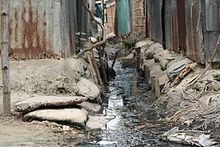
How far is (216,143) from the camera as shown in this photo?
23.7 feet

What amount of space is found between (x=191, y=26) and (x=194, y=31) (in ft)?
1.25

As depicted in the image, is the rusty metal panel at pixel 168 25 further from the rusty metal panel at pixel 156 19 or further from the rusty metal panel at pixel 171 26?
the rusty metal panel at pixel 156 19

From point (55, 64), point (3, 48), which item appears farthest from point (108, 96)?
point (3, 48)

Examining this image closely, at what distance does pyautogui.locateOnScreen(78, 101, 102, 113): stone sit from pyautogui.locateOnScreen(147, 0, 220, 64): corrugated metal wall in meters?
2.43

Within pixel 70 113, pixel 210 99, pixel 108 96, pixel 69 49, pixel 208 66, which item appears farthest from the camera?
pixel 108 96

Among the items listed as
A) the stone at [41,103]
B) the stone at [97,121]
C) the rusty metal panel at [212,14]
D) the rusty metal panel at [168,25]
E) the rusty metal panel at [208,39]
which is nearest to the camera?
the stone at [41,103]

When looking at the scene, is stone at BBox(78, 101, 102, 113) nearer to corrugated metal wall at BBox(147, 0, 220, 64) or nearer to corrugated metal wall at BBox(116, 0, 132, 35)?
corrugated metal wall at BBox(147, 0, 220, 64)

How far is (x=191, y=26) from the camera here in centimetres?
1177

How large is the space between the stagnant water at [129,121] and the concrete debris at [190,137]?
0.40ft

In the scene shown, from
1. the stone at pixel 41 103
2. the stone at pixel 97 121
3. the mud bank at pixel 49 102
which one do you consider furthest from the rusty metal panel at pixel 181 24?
the stone at pixel 41 103

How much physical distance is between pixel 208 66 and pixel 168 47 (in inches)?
222

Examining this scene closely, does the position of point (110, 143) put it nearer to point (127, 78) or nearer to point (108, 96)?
point (108, 96)

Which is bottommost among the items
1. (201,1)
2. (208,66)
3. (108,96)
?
(108,96)

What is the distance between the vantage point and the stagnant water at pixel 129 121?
307 inches
